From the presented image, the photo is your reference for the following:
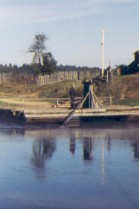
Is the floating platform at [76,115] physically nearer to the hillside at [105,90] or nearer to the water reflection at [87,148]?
the hillside at [105,90]

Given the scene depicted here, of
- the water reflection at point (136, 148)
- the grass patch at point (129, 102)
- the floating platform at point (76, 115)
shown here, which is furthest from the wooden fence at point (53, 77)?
the water reflection at point (136, 148)

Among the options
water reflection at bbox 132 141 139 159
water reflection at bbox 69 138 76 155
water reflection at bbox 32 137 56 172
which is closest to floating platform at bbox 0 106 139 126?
water reflection at bbox 32 137 56 172

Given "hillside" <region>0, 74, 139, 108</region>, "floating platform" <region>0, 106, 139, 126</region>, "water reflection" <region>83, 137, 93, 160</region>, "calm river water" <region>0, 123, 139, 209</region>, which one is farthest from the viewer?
"hillside" <region>0, 74, 139, 108</region>

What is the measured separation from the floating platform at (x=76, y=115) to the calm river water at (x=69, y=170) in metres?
3.89

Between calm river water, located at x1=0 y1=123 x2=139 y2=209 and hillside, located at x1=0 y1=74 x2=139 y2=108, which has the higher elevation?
hillside, located at x1=0 y1=74 x2=139 y2=108

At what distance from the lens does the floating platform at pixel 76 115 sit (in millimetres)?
37031

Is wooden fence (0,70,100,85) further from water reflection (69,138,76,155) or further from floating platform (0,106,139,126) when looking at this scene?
water reflection (69,138,76,155)

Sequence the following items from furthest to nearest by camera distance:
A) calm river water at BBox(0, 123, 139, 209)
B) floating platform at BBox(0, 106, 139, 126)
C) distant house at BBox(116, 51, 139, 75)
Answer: distant house at BBox(116, 51, 139, 75)
floating platform at BBox(0, 106, 139, 126)
calm river water at BBox(0, 123, 139, 209)

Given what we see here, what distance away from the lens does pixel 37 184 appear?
61.3 feet

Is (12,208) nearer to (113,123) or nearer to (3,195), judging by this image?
(3,195)

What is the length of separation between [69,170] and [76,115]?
16.4 meters

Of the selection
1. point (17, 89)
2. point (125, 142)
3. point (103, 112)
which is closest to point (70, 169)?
point (125, 142)

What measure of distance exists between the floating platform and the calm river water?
389 cm

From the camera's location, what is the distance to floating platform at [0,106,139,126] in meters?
37.0
